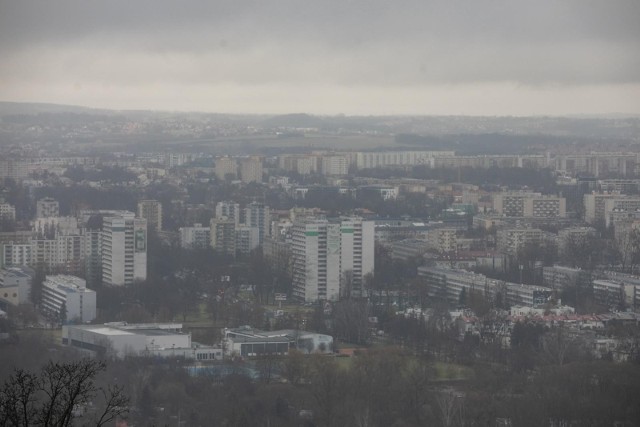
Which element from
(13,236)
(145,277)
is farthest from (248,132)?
(145,277)

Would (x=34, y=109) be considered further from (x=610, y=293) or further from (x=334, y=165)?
(x=610, y=293)

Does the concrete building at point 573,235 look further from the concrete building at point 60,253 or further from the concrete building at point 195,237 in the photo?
the concrete building at point 60,253

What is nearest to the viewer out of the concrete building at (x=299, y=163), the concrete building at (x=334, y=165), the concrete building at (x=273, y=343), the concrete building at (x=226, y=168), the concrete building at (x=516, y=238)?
the concrete building at (x=273, y=343)

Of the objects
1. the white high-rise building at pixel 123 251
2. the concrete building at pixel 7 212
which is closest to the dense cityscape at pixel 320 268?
the white high-rise building at pixel 123 251

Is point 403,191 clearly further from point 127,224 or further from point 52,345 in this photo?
point 52,345

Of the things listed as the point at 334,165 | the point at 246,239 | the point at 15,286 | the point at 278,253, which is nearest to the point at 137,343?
the point at 15,286

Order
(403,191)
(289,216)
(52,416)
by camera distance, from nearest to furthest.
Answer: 1. (52,416)
2. (289,216)
3. (403,191)
